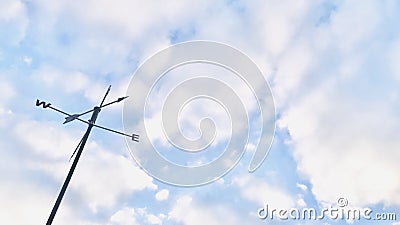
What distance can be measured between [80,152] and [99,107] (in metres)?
5.16

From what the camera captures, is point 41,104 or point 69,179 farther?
point 41,104

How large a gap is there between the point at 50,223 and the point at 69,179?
3968 mm

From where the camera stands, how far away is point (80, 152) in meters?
38.3

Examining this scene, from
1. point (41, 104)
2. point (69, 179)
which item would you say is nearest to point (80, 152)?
point (69, 179)

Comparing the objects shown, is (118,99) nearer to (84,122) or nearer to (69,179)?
(84,122)

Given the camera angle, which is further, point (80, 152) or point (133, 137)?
point (133, 137)

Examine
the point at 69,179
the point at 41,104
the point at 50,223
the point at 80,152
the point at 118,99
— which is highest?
the point at 118,99

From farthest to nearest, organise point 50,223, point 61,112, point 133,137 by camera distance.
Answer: point 133,137 → point 61,112 → point 50,223

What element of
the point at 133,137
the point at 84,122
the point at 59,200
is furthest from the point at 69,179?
the point at 133,137

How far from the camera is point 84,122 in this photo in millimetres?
40500

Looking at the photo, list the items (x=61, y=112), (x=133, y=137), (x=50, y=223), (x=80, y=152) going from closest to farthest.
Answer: (x=50, y=223) → (x=80, y=152) → (x=61, y=112) → (x=133, y=137)

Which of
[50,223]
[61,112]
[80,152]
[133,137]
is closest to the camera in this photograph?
[50,223]

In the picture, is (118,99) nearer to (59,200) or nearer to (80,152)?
(80,152)

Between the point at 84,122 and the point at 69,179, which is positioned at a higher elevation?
the point at 84,122
